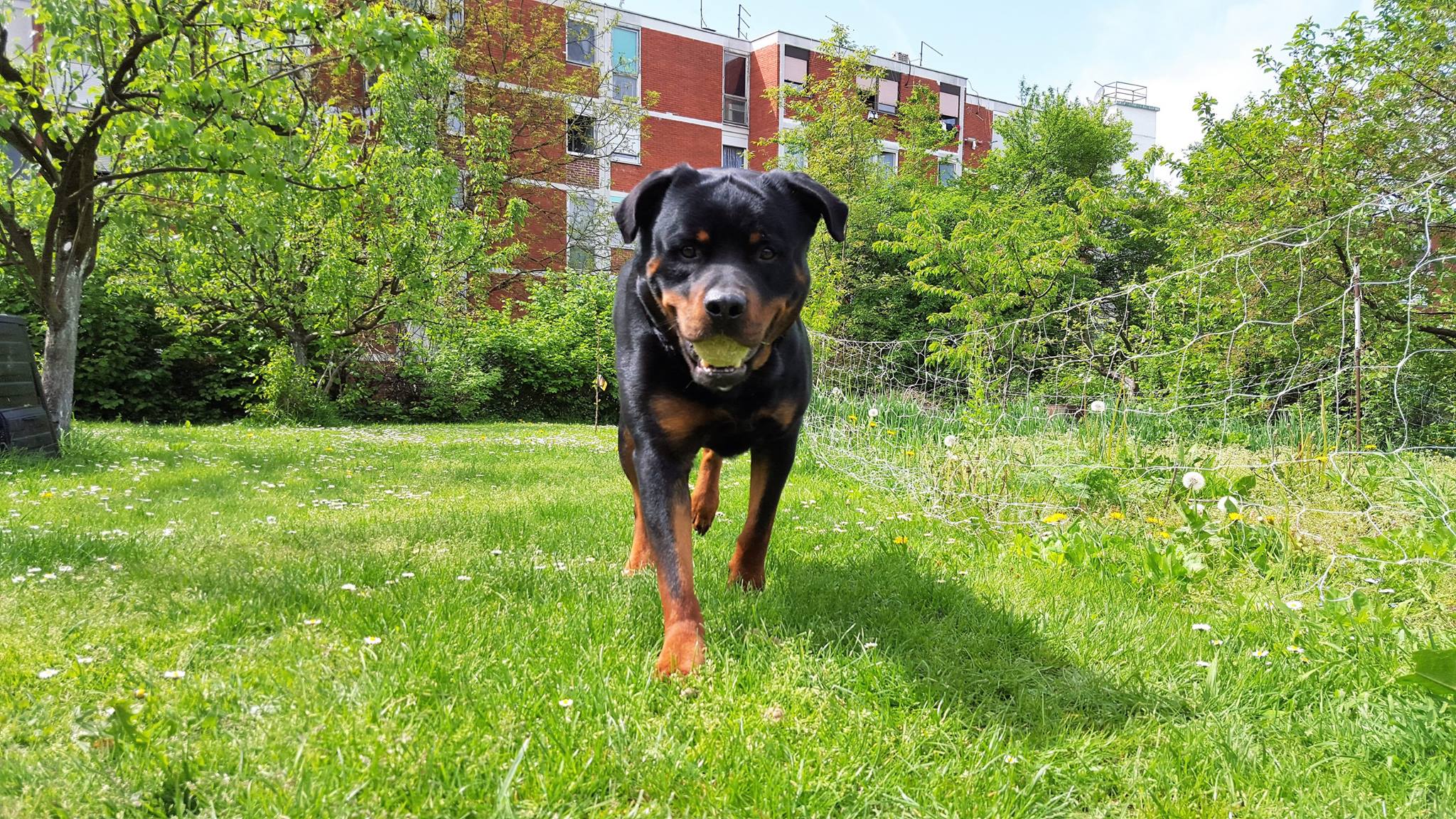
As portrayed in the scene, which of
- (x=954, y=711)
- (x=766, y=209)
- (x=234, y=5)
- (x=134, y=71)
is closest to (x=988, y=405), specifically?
(x=766, y=209)

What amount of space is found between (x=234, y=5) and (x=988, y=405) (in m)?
6.58

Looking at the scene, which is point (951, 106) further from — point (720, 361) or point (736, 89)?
point (720, 361)

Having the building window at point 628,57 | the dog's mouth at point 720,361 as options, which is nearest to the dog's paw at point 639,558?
the dog's mouth at point 720,361

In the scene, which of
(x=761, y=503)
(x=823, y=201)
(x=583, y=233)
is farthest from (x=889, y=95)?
(x=761, y=503)

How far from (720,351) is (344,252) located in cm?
1361

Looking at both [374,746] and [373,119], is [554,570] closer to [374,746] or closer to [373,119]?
[374,746]

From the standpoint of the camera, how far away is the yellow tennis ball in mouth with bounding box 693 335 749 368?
8.20 ft

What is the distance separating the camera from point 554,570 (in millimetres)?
3271

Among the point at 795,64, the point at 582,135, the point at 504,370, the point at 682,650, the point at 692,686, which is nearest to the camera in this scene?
the point at 692,686

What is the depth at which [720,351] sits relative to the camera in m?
2.54

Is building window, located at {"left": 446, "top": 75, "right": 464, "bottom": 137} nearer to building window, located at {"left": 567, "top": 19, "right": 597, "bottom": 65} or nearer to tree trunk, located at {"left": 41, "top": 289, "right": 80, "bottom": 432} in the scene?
building window, located at {"left": 567, "top": 19, "right": 597, "bottom": 65}

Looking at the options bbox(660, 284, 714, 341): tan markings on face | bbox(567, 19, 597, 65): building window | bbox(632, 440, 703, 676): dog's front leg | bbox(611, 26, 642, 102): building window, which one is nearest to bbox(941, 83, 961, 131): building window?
bbox(611, 26, 642, 102): building window

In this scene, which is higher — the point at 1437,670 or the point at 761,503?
the point at 761,503

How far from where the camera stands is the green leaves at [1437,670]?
76.5 inches
